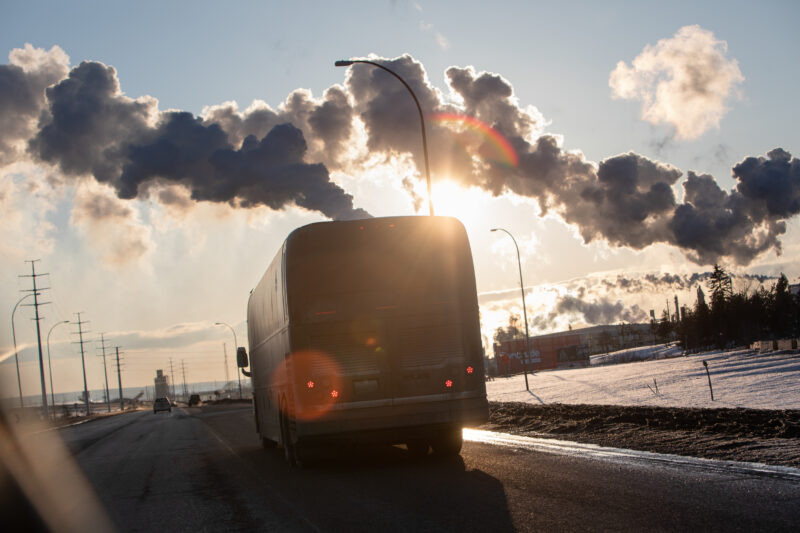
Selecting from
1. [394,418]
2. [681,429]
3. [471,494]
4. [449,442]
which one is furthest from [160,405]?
[471,494]

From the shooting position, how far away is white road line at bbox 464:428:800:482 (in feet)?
30.2

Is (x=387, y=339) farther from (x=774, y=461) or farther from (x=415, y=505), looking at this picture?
(x=774, y=461)

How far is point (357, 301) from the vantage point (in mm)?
12086

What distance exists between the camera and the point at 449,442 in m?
13.2

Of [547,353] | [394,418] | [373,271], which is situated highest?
[373,271]

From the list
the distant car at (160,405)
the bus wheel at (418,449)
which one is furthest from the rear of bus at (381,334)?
the distant car at (160,405)

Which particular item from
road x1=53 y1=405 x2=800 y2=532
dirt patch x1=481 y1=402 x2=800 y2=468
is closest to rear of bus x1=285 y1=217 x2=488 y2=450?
road x1=53 y1=405 x2=800 y2=532

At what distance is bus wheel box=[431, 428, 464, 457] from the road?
0.96 feet

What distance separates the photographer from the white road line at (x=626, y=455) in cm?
920

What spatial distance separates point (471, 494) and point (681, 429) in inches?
283

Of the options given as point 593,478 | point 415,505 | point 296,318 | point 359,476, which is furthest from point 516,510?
point 296,318

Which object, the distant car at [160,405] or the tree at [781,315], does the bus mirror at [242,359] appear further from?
the tree at [781,315]

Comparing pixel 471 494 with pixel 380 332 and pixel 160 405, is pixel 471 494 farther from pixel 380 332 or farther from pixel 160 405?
pixel 160 405

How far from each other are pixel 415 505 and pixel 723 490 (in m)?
3.18
